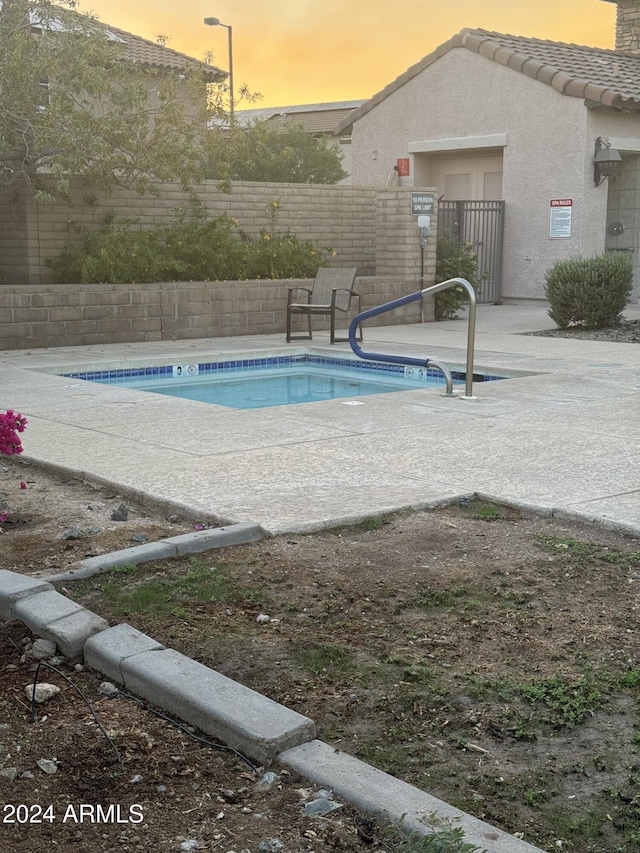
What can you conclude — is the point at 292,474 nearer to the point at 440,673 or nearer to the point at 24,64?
the point at 440,673

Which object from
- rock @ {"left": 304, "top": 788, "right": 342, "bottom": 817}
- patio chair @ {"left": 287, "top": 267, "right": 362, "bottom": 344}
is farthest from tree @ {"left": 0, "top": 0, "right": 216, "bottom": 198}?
rock @ {"left": 304, "top": 788, "right": 342, "bottom": 817}

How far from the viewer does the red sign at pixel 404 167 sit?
21922 millimetres

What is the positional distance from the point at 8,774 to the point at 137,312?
11.3 meters

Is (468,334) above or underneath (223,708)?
above

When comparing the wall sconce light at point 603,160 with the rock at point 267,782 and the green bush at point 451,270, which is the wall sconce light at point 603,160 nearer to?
the green bush at point 451,270

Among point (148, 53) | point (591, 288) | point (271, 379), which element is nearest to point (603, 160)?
point (591, 288)

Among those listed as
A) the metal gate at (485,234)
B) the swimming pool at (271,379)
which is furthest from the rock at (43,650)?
the metal gate at (485,234)

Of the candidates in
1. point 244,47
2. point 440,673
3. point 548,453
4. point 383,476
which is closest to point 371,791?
point 440,673

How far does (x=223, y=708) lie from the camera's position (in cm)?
302

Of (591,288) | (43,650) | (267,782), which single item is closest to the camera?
(267,782)

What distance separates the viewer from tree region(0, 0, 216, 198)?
485 inches

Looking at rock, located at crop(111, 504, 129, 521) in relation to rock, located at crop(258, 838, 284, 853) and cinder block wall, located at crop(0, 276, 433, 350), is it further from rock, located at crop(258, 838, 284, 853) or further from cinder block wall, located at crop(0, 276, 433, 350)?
cinder block wall, located at crop(0, 276, 433, 350)

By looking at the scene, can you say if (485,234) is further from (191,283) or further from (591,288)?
(191,283)

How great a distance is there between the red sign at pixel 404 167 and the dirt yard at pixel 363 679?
1767 cm
